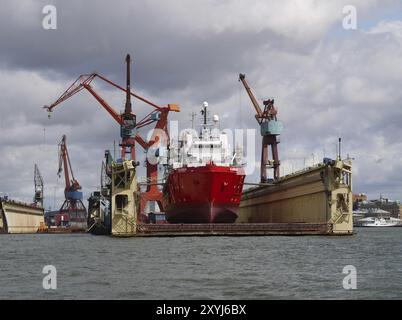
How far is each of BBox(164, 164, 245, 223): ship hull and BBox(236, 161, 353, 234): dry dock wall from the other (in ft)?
28.9

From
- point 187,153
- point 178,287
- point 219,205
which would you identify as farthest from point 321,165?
point 178,287

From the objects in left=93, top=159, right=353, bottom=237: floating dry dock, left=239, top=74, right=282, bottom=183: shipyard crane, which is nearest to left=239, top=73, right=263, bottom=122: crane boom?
left=239, top=74, right=282, bottom=183: shipyard crane

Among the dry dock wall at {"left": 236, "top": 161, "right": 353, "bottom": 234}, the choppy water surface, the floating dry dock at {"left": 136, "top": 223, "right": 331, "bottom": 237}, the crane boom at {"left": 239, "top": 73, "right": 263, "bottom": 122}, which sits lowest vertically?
the choppy water surface

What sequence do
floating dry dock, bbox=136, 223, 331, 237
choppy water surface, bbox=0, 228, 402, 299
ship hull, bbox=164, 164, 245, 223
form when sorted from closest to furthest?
1. choppy water surface, bbox=0, 228, 402, 299
2. floating dry dock, bbox=136, 223, 331, 237
3. ship hull, bbox=164, 164, 245, 223

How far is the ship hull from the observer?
279 feet

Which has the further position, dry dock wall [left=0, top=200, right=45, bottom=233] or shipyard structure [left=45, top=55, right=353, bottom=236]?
dry dock wall [left=0, top=200, right=45, bottom=233]

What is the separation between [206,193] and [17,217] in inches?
3562

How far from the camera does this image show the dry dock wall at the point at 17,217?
493 feet

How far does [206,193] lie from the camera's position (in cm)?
8525

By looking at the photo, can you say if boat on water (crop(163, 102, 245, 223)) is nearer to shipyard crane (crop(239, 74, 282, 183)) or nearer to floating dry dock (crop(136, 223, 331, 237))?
floating dry dock (crop(136, 223, 331, 237))

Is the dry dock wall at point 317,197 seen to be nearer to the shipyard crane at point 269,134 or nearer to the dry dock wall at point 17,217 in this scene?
the shipyard crane at point 269,134

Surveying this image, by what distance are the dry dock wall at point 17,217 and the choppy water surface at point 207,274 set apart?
98698 mm
